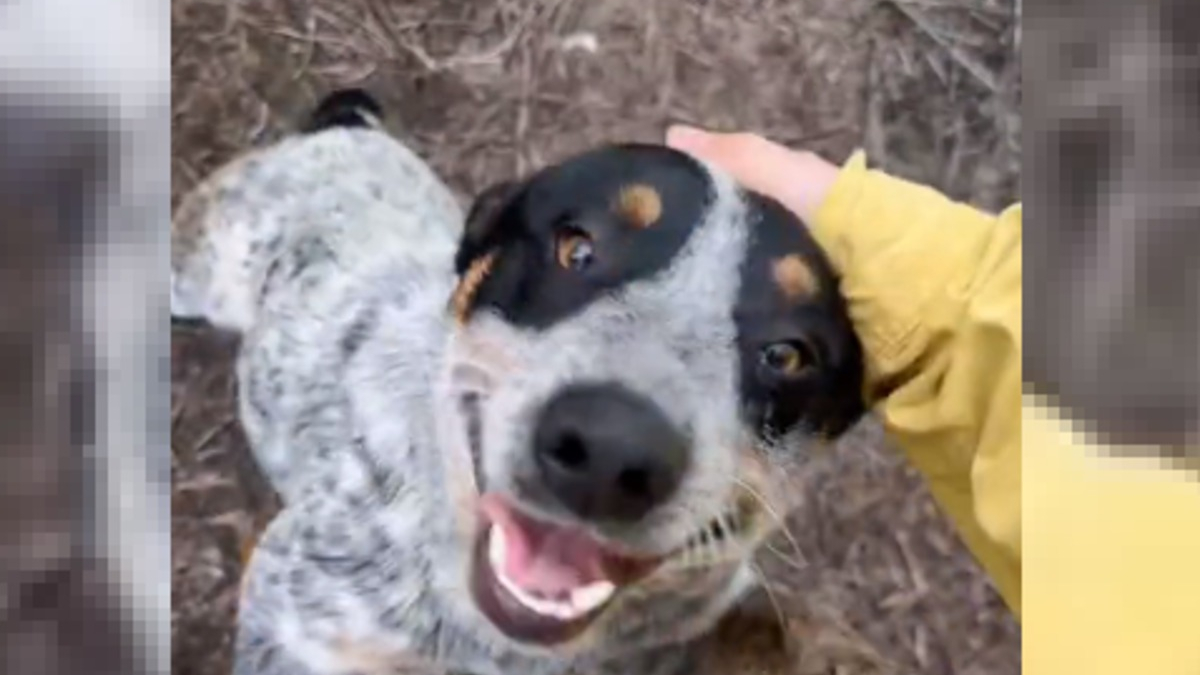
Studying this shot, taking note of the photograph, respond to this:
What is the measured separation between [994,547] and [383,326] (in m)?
0.41

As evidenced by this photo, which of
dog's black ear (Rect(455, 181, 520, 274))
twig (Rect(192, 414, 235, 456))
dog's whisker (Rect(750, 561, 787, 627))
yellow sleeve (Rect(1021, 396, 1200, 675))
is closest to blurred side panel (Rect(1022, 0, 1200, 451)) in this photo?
yellow sleeve (Rect(1021, 396, 1200, 675))

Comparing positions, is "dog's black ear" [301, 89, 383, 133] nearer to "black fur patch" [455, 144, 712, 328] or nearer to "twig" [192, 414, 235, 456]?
"black fur patch" [455, 144, 712, 328]

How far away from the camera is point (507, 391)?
0.90 meters

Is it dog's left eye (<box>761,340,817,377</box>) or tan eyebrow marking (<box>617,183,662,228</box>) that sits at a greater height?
tan eyebrow marking (<box>617,183,662,228</box>)

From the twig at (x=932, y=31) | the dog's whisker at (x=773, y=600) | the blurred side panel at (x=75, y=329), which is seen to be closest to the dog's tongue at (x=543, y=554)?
the dog's whisker at (x=773, y=600)

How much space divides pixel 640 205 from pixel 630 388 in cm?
11

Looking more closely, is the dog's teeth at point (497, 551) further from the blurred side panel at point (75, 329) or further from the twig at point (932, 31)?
the twig at point (932, 31)

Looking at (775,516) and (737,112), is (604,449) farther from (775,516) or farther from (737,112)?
(737,112)

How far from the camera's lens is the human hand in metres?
0.94

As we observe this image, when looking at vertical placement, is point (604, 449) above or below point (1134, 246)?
below

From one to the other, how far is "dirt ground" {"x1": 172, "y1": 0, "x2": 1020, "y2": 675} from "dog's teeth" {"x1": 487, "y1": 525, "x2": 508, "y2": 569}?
14 cm

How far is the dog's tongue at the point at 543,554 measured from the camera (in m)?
0.90

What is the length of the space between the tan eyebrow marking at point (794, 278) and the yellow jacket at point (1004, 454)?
22 millimetres

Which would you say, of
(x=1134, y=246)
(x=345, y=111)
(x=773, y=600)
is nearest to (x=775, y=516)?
(x=773, y=600)
